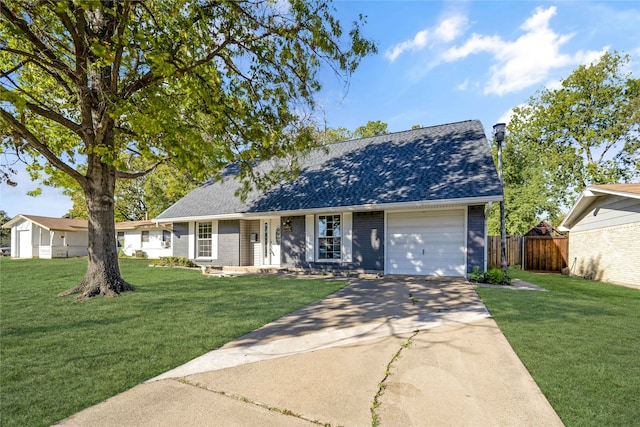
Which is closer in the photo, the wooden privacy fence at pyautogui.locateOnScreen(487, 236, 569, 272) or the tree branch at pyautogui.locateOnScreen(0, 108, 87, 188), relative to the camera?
the tree branch at pyautogui.locateOnScreen(0, 108, 87, 188)

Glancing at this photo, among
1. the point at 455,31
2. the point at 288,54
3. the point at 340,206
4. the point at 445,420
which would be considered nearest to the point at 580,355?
the point at 445,420

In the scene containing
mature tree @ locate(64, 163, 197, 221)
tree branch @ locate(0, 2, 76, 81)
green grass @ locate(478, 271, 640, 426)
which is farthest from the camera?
mature tree @ locate(64, 163, 197, 221)

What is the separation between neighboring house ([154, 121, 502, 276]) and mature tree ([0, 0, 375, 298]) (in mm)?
2006

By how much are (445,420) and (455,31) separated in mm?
9827

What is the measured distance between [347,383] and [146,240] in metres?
26.0

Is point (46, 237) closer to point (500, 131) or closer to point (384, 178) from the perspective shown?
point (384, 178)

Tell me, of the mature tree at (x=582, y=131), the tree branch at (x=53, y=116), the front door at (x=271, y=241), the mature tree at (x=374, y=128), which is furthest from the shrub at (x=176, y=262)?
the mature tree at (x=582, y=131)

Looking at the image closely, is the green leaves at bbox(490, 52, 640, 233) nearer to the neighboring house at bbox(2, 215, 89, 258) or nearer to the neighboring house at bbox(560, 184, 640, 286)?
the neighboring house at bbox(560, 184, 640, 286)

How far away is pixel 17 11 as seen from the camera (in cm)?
548

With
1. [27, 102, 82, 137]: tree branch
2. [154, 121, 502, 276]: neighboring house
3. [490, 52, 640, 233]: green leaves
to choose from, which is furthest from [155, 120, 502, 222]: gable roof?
[490, 52, 640, 233]: green leaves

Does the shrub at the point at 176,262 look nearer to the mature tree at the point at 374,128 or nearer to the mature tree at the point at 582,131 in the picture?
the mature tree at the point at 374,128

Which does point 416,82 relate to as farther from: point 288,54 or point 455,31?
point 288,54

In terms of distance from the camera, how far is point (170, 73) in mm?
5488

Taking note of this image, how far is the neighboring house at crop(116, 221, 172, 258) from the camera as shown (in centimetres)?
2392
